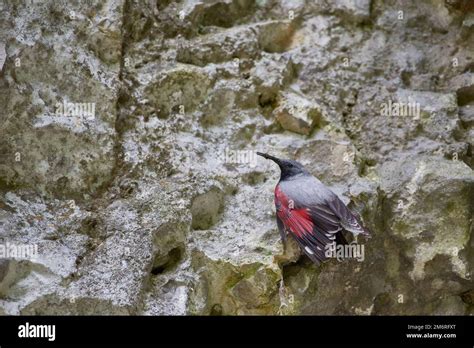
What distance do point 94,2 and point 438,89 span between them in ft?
10.6

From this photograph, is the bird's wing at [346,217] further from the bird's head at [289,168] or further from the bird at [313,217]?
the bird's head at [289,168]

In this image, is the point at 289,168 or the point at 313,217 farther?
the point at 289,168

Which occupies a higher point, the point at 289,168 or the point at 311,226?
the point at 289,168

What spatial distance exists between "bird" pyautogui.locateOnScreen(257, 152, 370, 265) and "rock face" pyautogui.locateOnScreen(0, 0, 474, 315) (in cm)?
18

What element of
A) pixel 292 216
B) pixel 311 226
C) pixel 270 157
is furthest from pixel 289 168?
pixel 311 226

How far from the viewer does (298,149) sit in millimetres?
5562

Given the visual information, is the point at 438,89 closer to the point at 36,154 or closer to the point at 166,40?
the point at 166,40

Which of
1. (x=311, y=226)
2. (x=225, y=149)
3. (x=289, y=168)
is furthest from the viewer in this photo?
(x=225, y=149)

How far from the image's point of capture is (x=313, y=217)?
4781mm

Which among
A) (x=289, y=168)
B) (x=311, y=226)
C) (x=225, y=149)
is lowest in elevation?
(x=311, y=226)

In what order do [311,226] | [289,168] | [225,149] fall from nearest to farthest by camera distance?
[311,226] → [289,168] → [225,149]

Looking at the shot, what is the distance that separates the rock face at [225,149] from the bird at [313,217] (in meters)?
0.18

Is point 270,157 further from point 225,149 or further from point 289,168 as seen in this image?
point 225,149

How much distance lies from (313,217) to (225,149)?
3.88 feet
